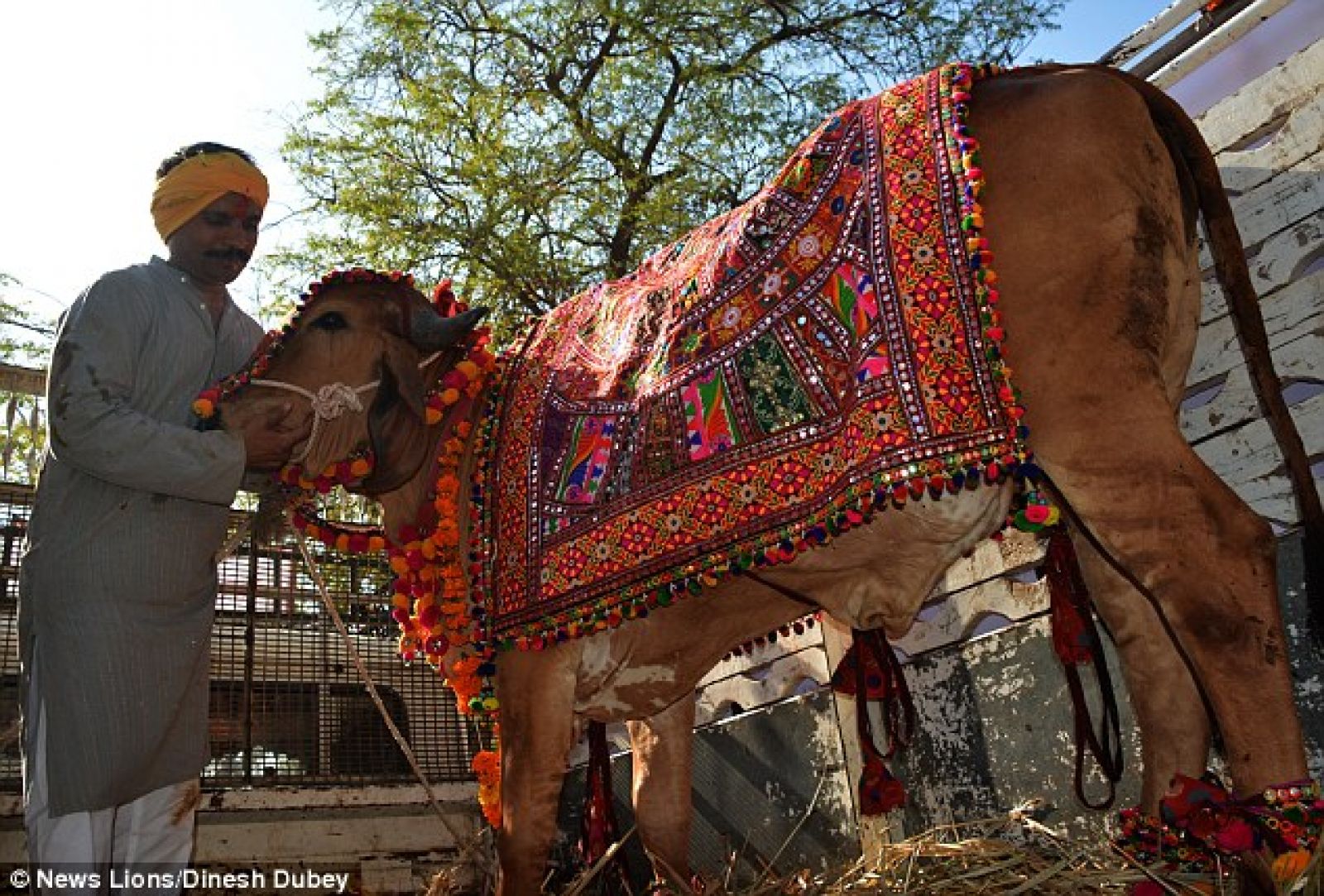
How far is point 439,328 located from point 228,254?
Result: 0.71m

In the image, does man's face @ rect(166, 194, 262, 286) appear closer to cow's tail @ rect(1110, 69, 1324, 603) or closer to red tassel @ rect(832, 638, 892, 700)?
red tassel @ rect(832, 638, 892, 700)

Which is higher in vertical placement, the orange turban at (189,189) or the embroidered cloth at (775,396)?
the orange turban at (189,189)

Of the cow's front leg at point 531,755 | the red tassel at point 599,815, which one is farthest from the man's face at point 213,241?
the red tassel at point 599,815

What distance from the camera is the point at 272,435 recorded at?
3711 millimetres

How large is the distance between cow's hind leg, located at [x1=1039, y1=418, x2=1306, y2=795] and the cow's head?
215 cm

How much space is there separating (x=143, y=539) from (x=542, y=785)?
4.45ft

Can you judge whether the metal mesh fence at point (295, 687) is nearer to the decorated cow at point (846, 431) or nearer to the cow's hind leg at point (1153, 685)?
the decorated cow at point (846, 431)

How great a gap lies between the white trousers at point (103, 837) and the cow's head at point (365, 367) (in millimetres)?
1173

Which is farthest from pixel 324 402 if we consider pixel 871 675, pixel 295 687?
pixel 295 687

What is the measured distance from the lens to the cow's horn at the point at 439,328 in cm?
405

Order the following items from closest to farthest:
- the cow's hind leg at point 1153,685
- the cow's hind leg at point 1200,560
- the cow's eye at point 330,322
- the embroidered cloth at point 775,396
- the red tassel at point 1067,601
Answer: the cow's hind leg at point 1200,560 < the embroidered cloth at point 775,396 < the cow's hind leg at point 1153,685 < the red tassel at point 1067,601 < the cow's eye at point 330,322

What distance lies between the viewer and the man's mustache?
3725 mm

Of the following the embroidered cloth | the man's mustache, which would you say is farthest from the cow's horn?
the man's mustache

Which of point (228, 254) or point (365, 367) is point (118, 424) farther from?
point (365, 367)
